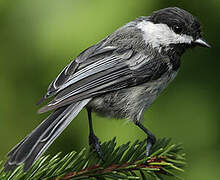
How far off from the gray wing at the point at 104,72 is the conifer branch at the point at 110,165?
345 mm

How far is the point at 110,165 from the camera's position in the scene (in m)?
1.97

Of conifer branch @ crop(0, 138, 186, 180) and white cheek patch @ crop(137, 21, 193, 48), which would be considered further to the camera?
white cheek patch @ crop(137, 21, 193, 48)

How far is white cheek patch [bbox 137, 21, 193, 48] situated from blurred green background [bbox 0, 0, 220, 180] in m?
0.29

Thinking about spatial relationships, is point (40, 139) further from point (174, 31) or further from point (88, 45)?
point (174, 31)

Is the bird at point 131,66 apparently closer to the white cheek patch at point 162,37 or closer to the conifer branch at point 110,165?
the white cheek patch at point 162,37

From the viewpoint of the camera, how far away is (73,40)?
2752 mm

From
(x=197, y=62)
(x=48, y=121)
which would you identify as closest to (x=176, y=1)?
(x=197, y=62)

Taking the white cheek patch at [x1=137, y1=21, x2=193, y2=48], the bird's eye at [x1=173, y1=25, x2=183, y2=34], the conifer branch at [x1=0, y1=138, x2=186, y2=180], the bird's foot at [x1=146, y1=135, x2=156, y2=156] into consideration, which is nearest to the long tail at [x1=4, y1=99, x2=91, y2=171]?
the conifer branch at [x1=0, y1=138, x2=186, y2=180]

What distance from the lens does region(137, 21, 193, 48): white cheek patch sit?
2.48 meters

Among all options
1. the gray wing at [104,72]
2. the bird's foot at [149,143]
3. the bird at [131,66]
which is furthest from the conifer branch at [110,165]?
the gray wing at [104,72]

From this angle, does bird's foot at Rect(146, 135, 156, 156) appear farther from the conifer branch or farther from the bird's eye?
the bird's eye

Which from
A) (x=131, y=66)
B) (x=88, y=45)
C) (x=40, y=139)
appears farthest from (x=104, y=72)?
(x=40, y=139)

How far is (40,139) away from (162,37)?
992mm

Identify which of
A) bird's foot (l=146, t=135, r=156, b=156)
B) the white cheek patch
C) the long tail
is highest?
the white cheek patch
